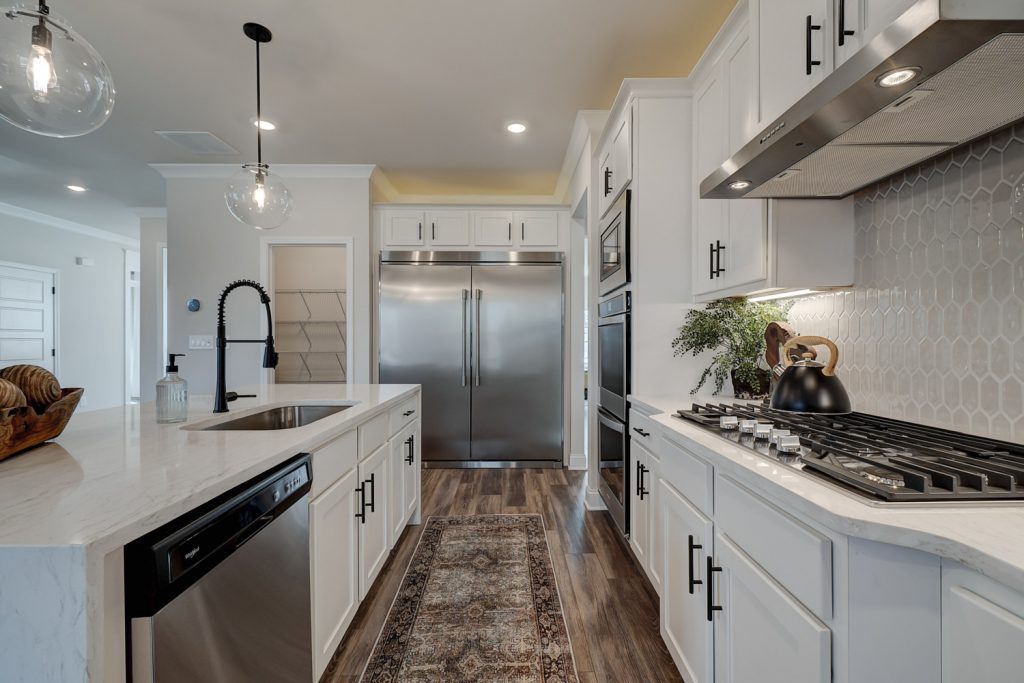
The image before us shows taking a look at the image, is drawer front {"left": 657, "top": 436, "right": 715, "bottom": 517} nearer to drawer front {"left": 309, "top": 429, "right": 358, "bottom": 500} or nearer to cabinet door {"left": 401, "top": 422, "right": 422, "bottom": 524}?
drawer front {"left": 309, "top": 429, "right": 358, "bottom": 500}

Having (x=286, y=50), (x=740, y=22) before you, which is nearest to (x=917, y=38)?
(x=740, y=22)

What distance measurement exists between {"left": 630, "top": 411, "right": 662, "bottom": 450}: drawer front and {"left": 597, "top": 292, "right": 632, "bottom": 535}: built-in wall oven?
13cm

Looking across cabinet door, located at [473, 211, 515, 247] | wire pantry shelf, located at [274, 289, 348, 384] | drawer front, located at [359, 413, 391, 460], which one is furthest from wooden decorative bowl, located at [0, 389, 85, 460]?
wire pantry shelf, located at [274, 289, 348, 384]

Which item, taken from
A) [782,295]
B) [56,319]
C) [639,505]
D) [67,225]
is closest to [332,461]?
[639,505]

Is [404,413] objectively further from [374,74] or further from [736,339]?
[374,74]

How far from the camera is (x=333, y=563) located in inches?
60.2

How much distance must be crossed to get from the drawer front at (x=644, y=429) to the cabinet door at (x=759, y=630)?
0.59 metres

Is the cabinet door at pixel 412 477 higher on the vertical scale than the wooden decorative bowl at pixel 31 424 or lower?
lower

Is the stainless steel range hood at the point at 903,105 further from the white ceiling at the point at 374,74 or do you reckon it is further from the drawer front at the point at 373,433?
the drawer front at the point at 373,433

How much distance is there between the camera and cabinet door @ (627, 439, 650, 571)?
6.79ft

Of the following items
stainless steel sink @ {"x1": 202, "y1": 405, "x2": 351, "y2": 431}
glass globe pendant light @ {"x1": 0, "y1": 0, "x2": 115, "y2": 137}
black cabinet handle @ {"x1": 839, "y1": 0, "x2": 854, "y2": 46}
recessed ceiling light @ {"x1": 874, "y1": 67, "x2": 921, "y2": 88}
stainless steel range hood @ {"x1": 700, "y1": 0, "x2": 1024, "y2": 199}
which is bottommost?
stainless steel sink @ {"x1": 202, "y1": 405, "x2": 351, "y2": 431}

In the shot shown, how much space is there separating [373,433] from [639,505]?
1.26 m

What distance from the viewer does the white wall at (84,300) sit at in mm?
5703

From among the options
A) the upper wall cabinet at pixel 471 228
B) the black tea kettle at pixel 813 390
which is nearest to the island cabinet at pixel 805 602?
the black tea kettle at pixel 813 390
